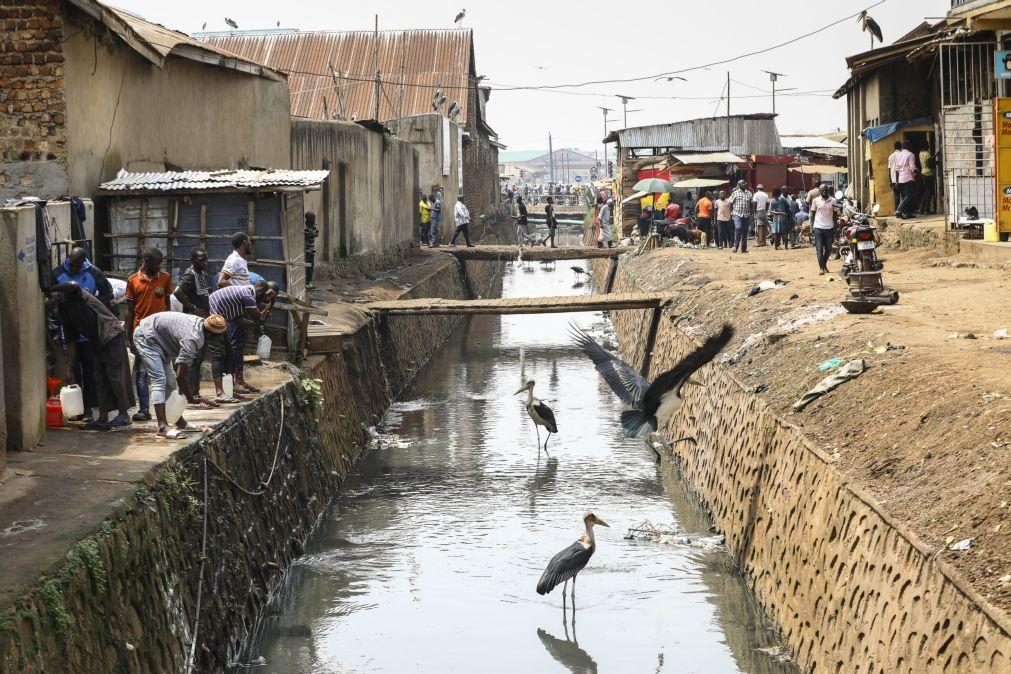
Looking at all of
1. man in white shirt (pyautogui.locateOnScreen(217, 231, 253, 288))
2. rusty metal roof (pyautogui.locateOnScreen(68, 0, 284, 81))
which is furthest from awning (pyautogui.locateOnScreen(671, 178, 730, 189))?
man in white shirt (pyautogui.locateOnScreen(217, 231, 253, 288))

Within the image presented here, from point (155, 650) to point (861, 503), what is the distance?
17.1ft

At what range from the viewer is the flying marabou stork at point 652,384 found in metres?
12.1

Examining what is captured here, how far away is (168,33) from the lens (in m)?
18.8

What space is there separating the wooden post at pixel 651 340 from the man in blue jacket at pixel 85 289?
42.7ft

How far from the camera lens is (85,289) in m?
11.9

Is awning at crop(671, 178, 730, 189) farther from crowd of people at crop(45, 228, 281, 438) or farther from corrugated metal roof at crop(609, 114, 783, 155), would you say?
crowd of people at crop(45, 228, 281, 438)

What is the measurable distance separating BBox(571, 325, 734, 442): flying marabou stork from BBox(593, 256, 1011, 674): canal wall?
978mm

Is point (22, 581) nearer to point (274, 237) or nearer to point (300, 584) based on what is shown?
point (300, 584)

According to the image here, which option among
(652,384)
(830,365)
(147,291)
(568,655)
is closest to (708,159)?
(830,365)

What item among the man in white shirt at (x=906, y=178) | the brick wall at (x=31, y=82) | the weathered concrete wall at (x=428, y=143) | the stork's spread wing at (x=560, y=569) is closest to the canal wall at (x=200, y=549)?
the stork's spread wing at (x=560, y=569)

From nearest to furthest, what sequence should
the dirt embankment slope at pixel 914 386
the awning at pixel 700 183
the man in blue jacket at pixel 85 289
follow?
the dirt embankment slope at pixel 914 386 < the man in blue jacket at pixel 85 289 < the awning at pixel 700 183

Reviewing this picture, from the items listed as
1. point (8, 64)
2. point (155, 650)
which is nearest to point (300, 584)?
point (155, 650)

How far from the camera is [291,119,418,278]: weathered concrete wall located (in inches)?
1014

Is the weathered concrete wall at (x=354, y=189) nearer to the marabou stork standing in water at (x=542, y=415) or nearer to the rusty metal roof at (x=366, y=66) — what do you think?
the marabou stork standing in water at (x=542, y=415)
